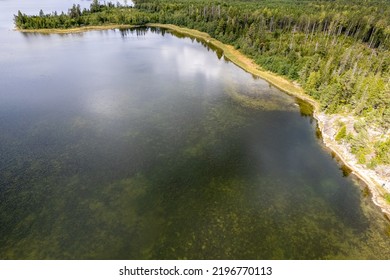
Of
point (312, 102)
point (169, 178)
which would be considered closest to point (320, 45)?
point (312, 102)

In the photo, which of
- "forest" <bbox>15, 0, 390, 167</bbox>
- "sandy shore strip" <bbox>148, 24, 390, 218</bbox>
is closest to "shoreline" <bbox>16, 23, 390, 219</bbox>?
"sandy shore strip" <bbox>148, 24, 390, 218</bbox>

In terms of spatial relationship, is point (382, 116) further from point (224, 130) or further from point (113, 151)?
point (113, 151)

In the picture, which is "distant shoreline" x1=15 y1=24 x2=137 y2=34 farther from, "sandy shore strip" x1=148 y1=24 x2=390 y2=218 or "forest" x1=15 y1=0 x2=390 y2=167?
"sandy shore strip" x1=148 y1=24 x2=390 y2=218

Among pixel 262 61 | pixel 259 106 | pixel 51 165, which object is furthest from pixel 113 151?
pixel 262 61

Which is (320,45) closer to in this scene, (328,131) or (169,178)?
(328,131)

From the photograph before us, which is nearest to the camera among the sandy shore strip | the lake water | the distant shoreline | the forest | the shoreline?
the lake water

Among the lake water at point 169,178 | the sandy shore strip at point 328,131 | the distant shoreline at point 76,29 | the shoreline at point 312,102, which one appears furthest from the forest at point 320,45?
the lake water at point 169,178

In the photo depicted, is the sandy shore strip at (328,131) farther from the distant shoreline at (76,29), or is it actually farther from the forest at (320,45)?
the distant shoreline at (76,29)

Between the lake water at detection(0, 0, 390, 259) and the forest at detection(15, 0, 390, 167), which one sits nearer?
the lake water at detection(0, 0, 390, 259)
